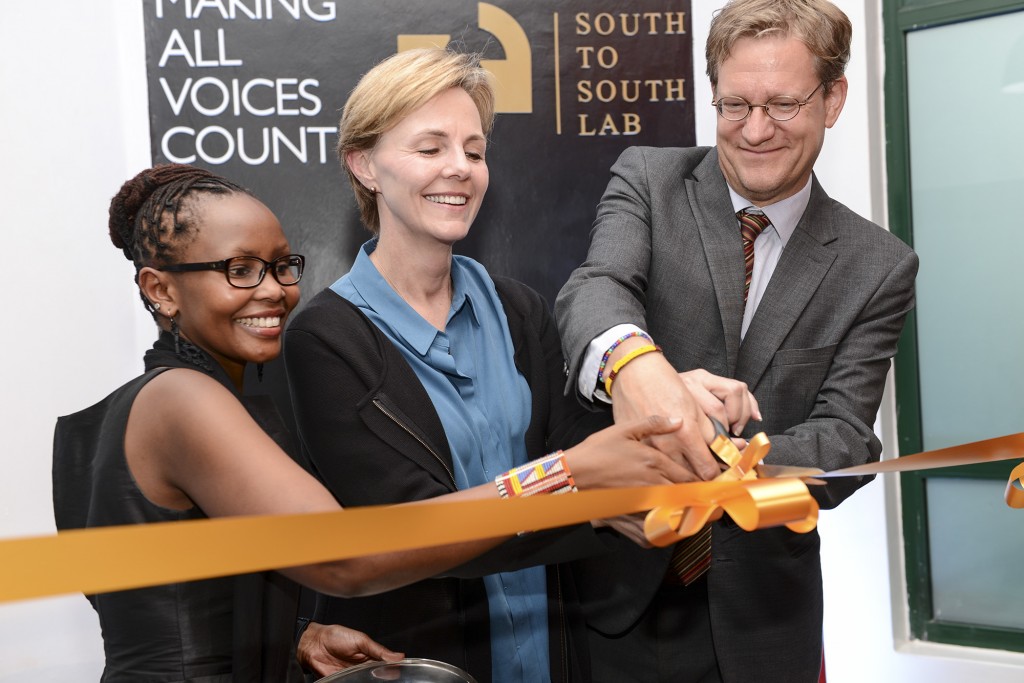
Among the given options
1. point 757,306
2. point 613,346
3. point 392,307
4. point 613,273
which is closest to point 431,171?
point 392,307

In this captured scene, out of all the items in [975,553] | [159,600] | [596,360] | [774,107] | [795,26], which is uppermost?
[795,26]

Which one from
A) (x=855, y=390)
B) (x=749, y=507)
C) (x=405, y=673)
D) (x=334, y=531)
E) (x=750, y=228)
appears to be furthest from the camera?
(x=750, y=228)

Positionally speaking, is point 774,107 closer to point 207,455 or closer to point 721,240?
point 721,240

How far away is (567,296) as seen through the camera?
1766 mm

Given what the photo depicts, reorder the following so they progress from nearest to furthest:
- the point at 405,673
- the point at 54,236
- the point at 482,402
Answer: the point at 405,673, the point at 482,402, the point at 54,236

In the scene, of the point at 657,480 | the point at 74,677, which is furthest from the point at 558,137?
the point at 74,677

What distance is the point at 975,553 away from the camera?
3162mm

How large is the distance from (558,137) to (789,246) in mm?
972

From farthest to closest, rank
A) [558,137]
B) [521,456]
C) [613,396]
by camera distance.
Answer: [558,137]
[521,456]
[613,396]

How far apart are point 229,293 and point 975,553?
9.05 ft

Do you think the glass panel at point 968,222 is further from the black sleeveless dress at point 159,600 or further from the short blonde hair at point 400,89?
the black sleeveless dress at point 159,600

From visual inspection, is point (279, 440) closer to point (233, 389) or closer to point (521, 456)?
point (233, 389)

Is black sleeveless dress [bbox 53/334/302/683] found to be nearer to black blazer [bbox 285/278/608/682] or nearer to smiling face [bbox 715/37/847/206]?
black blazer [bbox 285/278/608/682]

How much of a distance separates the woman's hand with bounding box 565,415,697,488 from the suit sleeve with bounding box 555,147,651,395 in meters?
0.20
